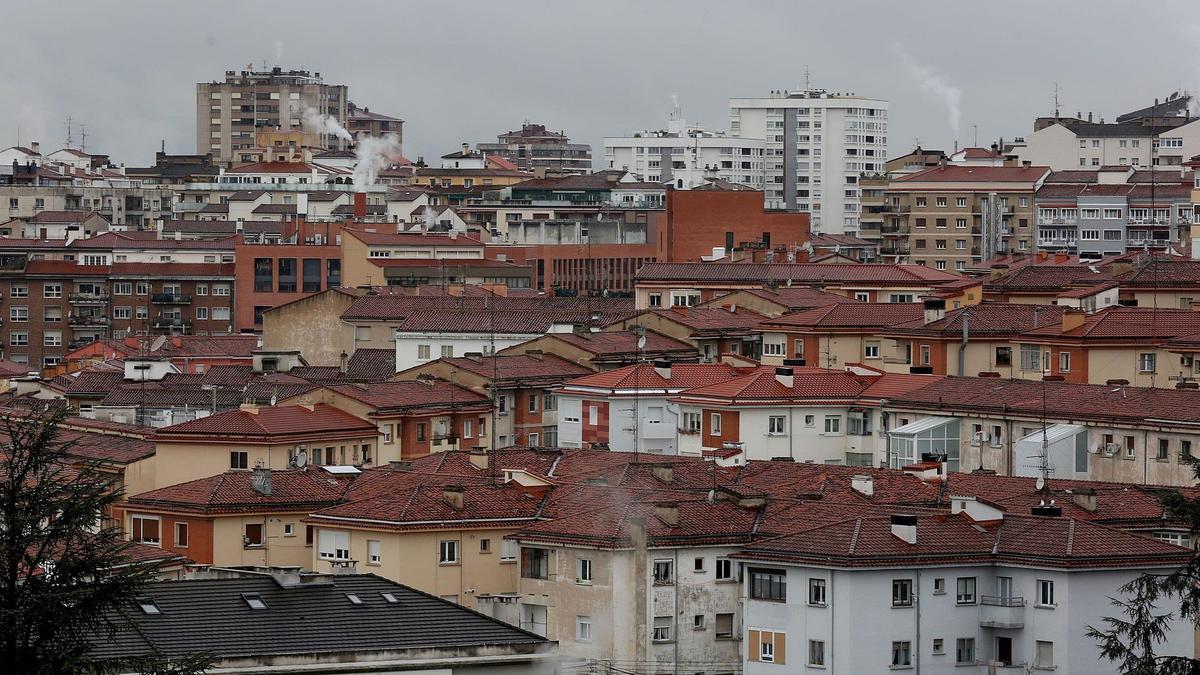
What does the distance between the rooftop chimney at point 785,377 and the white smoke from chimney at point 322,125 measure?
13176 cm

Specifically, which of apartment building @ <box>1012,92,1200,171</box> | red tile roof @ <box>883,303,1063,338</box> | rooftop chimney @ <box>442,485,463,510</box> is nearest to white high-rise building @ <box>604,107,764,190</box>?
apartment building @ <box>1012,92,1200,171</box>

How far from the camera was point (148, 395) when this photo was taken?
5706 centimetres

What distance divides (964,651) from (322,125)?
503 feet

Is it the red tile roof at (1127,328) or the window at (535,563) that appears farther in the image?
the red tile roof at (1127,328)

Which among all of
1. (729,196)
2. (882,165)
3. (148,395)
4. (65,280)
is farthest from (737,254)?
(882,165)

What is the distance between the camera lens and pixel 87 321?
104 m

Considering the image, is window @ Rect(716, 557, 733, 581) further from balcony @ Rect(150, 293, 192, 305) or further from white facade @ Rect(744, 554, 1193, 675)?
balcony @ Rect(150, 293, 192, 305)

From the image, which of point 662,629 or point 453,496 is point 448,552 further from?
point 662,629

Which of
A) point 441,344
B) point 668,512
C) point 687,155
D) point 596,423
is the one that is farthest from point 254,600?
point 687,155

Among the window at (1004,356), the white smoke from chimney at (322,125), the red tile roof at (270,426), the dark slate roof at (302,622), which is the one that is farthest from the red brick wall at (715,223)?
the white smoke from chimney at (322,125)

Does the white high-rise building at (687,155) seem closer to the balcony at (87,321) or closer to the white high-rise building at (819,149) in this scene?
the white high-rise building at (819,149)

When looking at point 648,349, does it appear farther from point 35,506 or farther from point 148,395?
point 35,506

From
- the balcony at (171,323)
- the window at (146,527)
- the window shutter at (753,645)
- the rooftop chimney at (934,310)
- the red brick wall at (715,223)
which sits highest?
the red brick wall at (715,223)

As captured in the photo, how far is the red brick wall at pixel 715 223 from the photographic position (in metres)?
104
